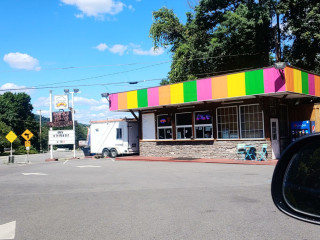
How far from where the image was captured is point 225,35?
29.3 m

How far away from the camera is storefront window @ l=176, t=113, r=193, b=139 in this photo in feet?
78.1

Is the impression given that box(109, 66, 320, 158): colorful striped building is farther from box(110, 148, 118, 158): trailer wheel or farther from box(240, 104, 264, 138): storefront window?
box(110, 148, 118, 158): trailer wheel

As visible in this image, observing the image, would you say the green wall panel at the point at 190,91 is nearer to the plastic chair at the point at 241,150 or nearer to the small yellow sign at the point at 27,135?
the plastic chair at the point at 241,150

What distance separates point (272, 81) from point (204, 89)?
4.48 meters

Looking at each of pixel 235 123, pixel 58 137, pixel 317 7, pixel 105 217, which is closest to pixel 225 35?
pixel 317 7

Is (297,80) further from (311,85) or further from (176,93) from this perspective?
(176,93)

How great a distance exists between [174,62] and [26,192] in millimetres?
25886

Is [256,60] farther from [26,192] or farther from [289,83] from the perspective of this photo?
[26,192]

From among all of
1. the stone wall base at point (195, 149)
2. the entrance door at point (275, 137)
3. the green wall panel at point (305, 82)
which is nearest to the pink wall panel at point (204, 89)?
the stone wall base at point (195, 149)

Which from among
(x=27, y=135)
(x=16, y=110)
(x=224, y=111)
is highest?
(x=16, y=110)

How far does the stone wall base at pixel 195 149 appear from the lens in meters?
21.0

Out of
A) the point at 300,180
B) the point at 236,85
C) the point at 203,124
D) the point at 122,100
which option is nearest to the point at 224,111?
the point at 203,124

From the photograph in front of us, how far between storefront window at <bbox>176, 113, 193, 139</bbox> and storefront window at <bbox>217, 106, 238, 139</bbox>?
2395 mm

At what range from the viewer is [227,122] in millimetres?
21672
